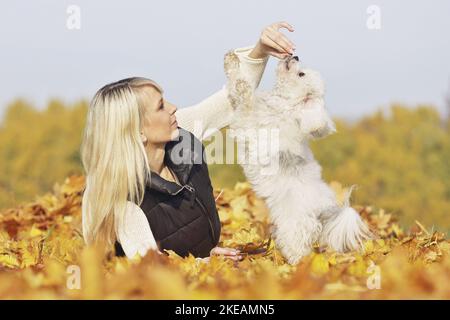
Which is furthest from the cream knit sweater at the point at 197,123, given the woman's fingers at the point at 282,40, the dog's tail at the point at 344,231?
the dog's tail at the point at 344,231

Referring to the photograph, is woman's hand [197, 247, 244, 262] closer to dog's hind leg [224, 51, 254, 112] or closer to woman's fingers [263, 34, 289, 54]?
dog's hind leg [224, 51, 254, 112]

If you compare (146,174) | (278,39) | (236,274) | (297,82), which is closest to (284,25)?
(278,39)

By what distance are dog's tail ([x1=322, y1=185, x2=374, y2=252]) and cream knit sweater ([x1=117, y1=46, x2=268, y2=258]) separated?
3.02 feet

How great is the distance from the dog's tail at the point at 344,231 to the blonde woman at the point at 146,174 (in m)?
0.55

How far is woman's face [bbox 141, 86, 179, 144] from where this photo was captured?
381cm

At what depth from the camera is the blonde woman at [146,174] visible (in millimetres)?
3650

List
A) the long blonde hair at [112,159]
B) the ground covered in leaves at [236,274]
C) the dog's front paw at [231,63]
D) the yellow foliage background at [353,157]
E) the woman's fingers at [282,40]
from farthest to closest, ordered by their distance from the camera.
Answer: the yellow foliage background at [353,157] → the dog's front paw at [231,63] → the woman's fingers at [282,40] → the long blonde hair at [112,159] → the ground covered in leaves at [236,274]

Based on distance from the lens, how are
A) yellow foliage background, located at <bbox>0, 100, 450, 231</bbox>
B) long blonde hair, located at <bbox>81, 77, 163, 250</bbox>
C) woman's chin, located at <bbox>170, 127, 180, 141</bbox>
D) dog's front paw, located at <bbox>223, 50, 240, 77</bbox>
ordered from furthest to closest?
yellow foliage background, located at <bbox>0, 100, 450, 231</bbox>
dog's front paw, located at <bbox>223, 50, 240, 77</bbox>
woman's chin, located at <bbox>170, 127, 180, 141</bbox>
long blonde hair, located at <bbox>81, 77, 163, 250</bbox>

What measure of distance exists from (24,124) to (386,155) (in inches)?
373

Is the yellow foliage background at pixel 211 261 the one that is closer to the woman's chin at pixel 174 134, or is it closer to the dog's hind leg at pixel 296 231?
the dog's hind leg at pixel 296 231

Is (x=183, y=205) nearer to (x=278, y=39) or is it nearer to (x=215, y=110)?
(x=215, y=110)

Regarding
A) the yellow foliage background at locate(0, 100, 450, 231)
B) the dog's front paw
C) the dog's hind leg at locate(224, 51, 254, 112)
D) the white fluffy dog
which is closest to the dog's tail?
the white fluffy dog
